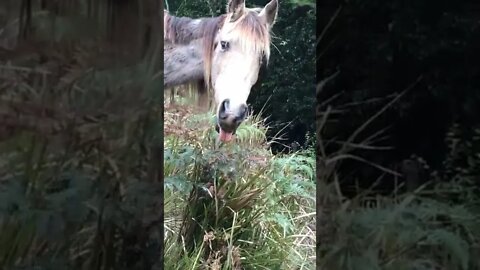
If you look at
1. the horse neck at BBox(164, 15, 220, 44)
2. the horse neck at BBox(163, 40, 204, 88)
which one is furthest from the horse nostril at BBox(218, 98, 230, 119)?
the horse neck at BBox(164, 15, 220, 44)

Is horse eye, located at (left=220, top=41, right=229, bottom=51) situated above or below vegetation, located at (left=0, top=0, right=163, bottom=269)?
above

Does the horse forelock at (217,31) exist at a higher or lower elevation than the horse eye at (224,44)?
higher

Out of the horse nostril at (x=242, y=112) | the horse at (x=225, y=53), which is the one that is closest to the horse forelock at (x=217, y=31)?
the horse at (x=225, y=53)

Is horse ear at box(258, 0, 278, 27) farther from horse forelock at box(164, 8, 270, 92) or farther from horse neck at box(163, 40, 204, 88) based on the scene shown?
horse neck at box(163, 40, 204, 88)

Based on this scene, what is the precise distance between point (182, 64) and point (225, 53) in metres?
0.13

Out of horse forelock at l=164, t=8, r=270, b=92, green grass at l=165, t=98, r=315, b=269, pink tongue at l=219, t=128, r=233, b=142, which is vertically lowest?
green grass at l=165, t=98, r=315, b=269

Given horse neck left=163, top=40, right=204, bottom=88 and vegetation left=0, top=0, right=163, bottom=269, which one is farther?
horse neck left=163, top=40, right=204, bottom=88

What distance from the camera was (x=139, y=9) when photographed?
1.90 meters

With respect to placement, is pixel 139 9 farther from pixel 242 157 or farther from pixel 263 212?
pixel 263 212

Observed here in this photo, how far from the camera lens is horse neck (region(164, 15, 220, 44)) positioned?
6.39 feet

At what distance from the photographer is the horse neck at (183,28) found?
6.39ft

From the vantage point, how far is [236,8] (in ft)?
6.32

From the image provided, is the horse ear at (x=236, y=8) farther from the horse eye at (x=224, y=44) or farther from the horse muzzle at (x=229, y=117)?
the horse muzzle at (x=229, y=117)

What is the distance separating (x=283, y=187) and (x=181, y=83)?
42 cm
